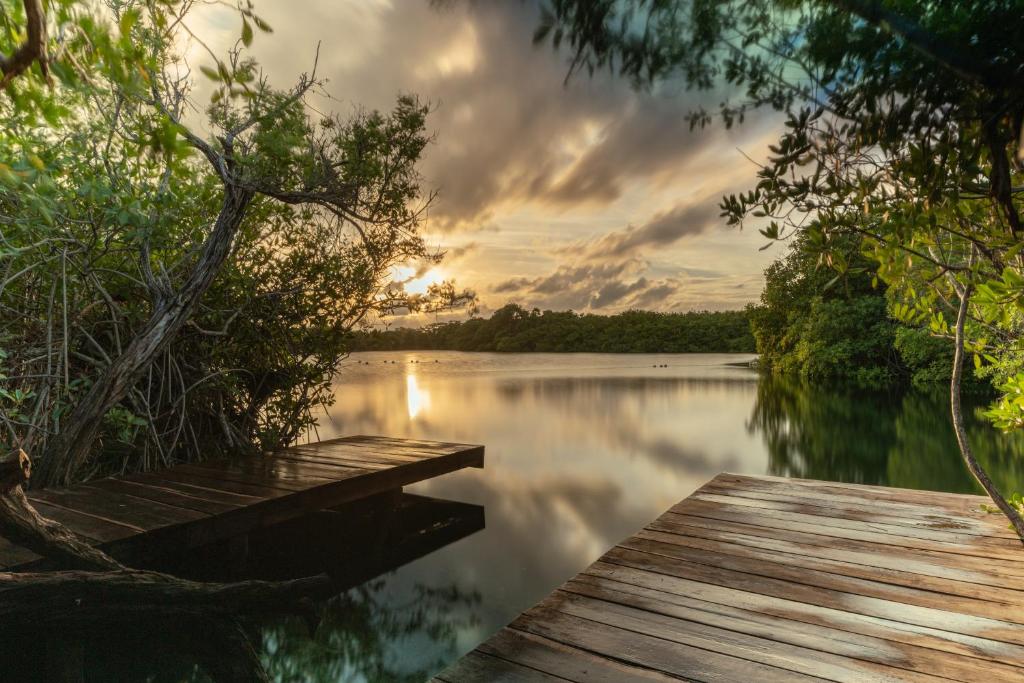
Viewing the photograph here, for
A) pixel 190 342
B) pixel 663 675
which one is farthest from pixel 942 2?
pixel 190 342

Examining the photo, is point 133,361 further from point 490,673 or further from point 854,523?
point 854,523

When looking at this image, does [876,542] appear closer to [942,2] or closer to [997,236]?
[997,236]

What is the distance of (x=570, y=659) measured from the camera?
178 centimetres

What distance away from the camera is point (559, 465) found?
10039 mm

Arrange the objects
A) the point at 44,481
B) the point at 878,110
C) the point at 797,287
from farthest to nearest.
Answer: the point at 797,287, the point at 44,481, the point at 878,110

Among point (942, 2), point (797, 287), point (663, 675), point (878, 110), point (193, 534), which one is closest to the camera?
point (942, 2)

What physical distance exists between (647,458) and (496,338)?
126ft

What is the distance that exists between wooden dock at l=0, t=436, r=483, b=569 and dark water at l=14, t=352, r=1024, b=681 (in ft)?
2.24

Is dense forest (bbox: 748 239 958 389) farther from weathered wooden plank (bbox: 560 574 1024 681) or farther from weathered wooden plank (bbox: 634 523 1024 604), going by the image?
weathered wooden plank (bbox: 560 574 1024 681)

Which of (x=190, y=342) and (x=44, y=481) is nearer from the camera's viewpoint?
(x=44, y=481)

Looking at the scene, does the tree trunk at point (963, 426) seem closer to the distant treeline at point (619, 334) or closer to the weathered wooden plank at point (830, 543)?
the weathered wooden plank at point (830, 543)

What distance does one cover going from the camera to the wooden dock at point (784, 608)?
1.73 m

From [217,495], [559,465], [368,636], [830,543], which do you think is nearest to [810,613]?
[830,543]

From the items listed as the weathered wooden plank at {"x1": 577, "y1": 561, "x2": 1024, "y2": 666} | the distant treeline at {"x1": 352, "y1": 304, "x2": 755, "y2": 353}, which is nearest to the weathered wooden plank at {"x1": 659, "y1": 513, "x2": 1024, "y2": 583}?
the weathered wooden plank at {"x1": 577, "y1": 561, "x2": 1024, "y2": 666}
